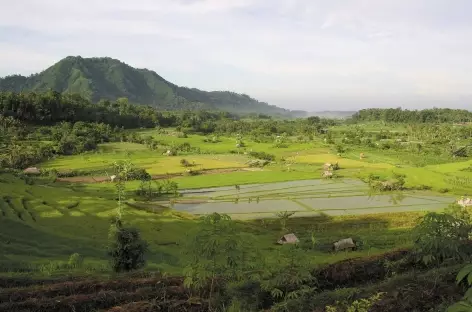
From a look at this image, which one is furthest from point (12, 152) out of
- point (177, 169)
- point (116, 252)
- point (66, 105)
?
point (116, 252)

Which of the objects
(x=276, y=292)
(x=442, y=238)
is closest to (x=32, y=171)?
(x=276, y=292)

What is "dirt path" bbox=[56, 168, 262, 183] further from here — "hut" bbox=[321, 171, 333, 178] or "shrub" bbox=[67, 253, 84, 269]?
"shrub" bbox=[67, 253, 84, 269]

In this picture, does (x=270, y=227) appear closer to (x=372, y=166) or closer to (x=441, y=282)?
(x=441, y=282)

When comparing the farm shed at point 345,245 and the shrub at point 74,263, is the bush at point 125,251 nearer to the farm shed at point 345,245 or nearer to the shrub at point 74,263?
the shrub at point 74,263

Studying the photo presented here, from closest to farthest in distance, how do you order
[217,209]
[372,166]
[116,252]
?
[116,252] < [217,209] < [372,166]

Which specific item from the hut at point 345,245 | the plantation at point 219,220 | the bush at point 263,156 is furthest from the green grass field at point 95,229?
the bush at point 263,156

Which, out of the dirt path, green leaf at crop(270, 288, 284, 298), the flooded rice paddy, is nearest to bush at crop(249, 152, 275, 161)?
the dirt path
